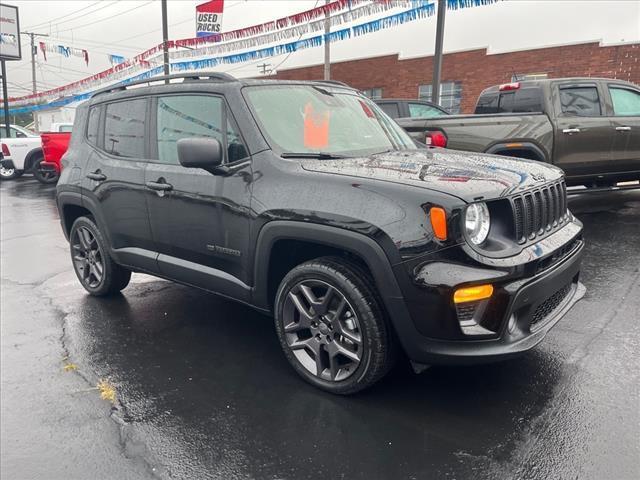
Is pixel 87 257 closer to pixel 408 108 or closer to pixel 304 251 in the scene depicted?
pixel 304 251

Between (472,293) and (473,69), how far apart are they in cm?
2483

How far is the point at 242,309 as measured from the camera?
4625mm

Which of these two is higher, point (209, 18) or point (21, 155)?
point (209, 18)

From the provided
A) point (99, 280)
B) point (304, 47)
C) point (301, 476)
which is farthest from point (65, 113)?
point (301, 476)

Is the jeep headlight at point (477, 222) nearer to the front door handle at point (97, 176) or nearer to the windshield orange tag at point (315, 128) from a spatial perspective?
the windshield orange tag at point (315, 128)

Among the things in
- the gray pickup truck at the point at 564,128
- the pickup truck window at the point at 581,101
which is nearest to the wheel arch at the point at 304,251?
the gray pickup truck at the point at 564,128

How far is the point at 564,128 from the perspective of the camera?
7.41 meters

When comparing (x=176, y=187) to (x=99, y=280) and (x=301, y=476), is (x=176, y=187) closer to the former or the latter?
(x=99, y=280)

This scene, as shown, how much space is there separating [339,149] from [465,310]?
1.52 meters

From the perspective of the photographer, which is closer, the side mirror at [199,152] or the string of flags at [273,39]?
the side mirror at [199,152]

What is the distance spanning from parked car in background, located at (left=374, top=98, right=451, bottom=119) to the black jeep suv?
5.82 m

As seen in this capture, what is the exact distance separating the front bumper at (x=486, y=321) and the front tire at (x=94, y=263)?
10.2ft

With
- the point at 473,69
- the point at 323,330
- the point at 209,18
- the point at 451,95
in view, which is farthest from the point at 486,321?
the point at 451,95

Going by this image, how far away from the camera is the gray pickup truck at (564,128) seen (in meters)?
7.35
